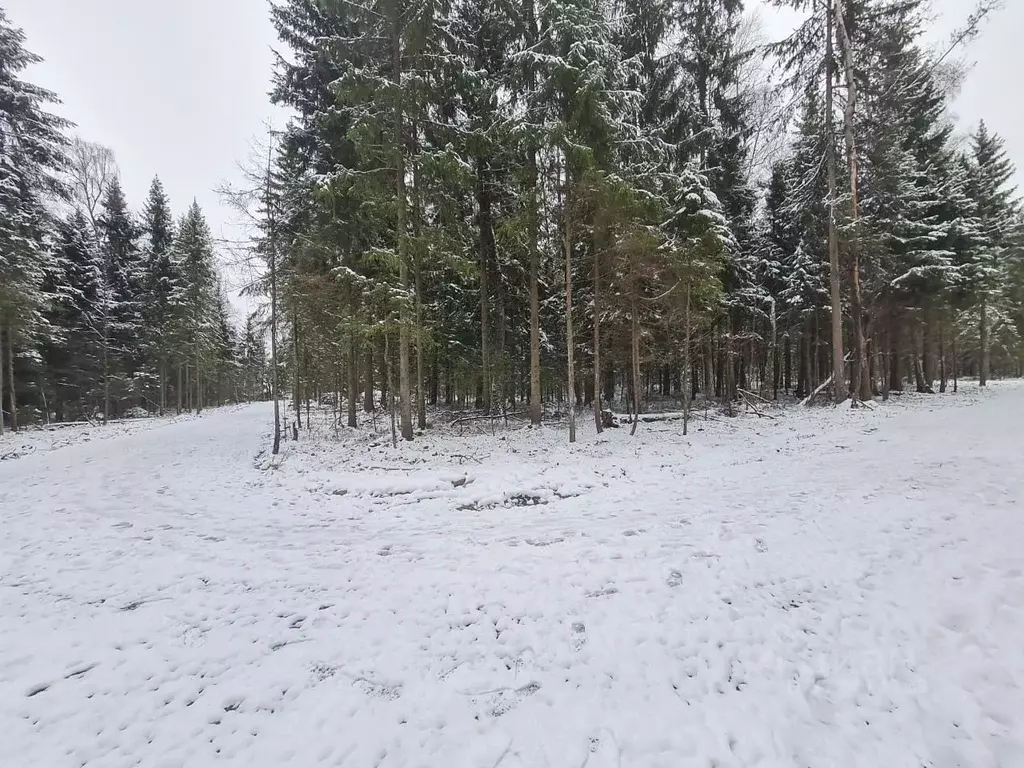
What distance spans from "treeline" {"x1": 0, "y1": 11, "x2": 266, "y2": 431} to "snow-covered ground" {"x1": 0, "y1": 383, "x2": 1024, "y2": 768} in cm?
1290

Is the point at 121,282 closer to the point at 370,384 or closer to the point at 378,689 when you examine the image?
the point at 370,384

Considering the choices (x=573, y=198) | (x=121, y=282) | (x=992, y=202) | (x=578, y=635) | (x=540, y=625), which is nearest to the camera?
(x=578, y=635)

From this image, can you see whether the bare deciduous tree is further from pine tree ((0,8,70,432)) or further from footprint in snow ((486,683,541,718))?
footprint in snow ((486,683,541,718))

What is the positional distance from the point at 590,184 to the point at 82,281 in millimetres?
30768

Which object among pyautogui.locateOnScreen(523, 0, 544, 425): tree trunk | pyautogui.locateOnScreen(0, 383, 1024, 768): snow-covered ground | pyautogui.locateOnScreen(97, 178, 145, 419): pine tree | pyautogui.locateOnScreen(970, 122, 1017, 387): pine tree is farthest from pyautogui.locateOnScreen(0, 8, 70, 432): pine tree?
pyautogui.locateOnScreen(970, 122, 1017, 387): pine tree

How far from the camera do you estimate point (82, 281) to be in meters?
25.4

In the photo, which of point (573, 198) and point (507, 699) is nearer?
point (507, 699)

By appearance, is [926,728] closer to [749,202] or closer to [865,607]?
[865,607]

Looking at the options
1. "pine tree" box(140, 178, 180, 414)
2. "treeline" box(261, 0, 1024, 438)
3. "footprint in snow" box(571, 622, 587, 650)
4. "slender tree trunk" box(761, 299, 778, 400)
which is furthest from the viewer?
"pine tree" box(140, 178, 180, 414)

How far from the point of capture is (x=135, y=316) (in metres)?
28.9

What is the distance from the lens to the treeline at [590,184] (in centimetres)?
1192

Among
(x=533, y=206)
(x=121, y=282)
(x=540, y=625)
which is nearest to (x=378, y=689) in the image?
(x=540, y=625)

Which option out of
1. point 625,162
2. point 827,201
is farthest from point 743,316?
point 625,162

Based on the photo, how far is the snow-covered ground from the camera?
108 inches
